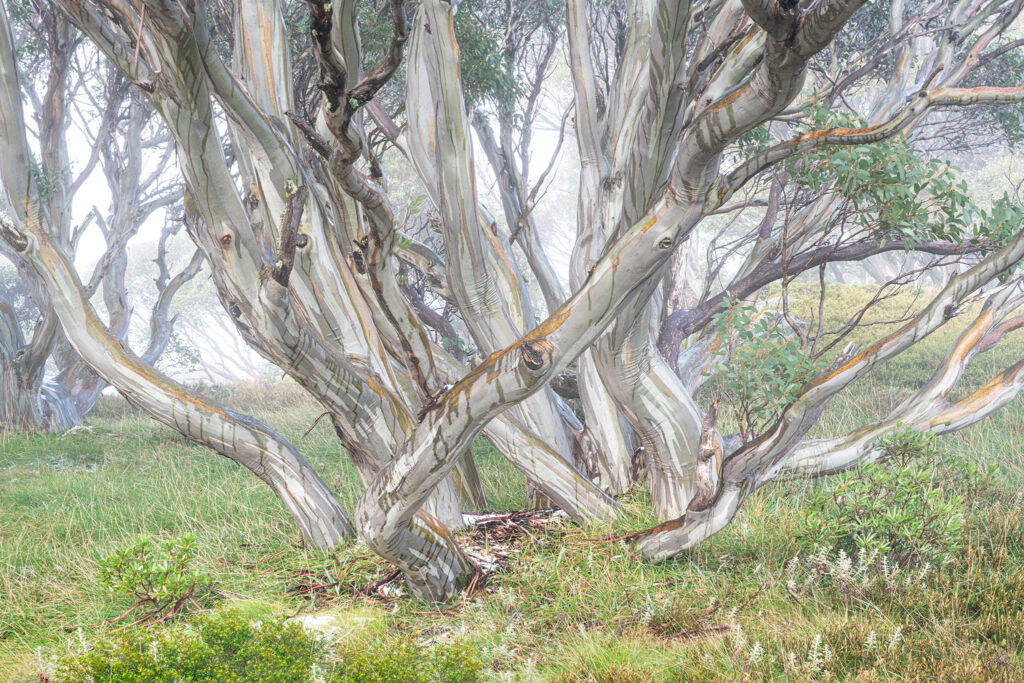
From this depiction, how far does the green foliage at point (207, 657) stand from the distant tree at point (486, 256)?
0.68m

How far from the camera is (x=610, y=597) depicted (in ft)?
13.1

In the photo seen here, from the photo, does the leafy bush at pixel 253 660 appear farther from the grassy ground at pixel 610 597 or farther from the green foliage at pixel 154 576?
the green foliage at pixel 154 576

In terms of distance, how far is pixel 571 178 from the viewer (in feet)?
115

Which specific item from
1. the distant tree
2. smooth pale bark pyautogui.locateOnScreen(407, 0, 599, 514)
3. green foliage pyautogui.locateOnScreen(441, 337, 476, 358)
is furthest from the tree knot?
green foliage pyautogui.locateOnScreen(441, 337, 476, 358)

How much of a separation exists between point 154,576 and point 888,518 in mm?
3810

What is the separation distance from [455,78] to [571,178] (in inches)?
1230

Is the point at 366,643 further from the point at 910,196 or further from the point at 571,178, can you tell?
the point at 571,178

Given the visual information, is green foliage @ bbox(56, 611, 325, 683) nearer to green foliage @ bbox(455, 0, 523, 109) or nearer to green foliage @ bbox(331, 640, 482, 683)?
green foliage @ bbox(331, 640, 482, 683)

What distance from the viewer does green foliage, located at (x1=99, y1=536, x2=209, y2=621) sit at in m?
3.80

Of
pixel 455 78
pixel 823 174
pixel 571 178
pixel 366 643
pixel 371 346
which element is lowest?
pixel 366 643

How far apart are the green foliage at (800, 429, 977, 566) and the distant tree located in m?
0.39

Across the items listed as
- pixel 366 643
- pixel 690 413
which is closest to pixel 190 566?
pixel 366 643

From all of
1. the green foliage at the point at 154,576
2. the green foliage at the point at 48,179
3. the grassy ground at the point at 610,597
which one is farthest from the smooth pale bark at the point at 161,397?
the green foliage at the point at 48,179

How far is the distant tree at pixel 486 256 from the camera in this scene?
311 cm
